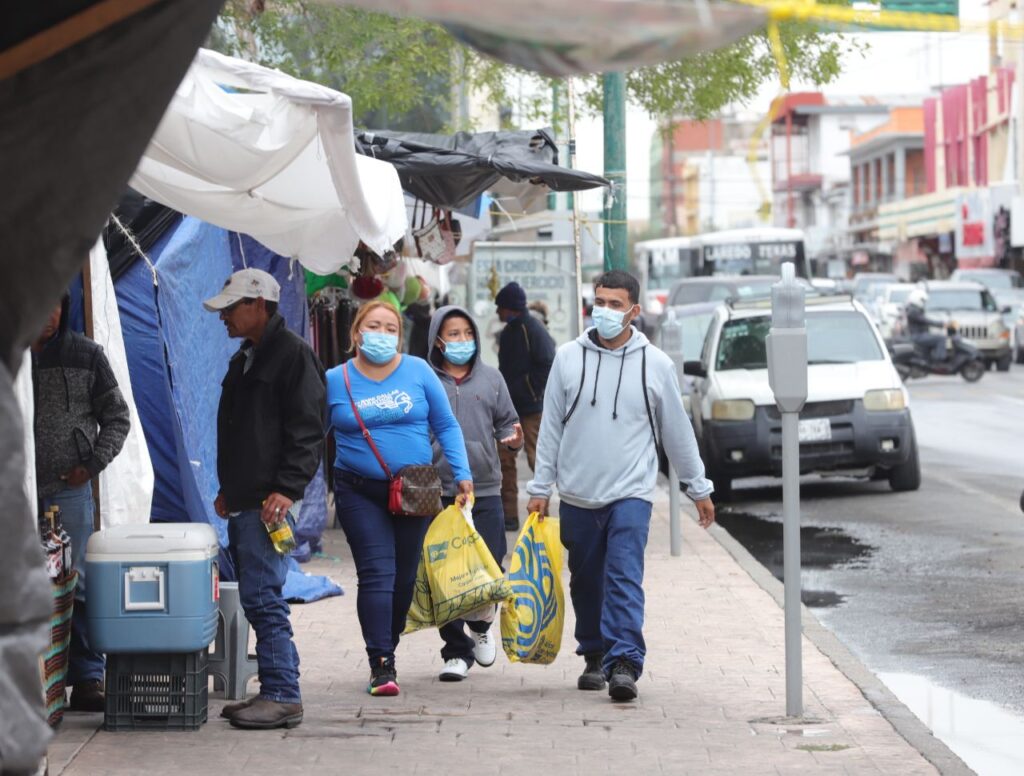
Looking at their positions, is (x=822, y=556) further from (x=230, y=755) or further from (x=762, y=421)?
(x=230, y=755)

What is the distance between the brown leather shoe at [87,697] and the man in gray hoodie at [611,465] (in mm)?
2025

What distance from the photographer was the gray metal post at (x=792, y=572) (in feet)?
24.4

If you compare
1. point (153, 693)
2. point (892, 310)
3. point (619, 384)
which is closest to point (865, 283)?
point (892, 310)

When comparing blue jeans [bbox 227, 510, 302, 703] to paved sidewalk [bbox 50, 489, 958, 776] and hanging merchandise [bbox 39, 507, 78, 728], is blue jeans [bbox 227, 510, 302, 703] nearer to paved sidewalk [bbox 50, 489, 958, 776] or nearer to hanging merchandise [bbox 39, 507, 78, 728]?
paved sidewalk [bbox 50, 489, 958, 776]

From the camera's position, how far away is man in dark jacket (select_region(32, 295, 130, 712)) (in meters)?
7.51

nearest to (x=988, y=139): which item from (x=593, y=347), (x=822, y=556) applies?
(x=822, y=556)

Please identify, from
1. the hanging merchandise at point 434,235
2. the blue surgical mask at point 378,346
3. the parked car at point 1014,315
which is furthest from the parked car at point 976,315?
the blue surgical mask at point 378,346

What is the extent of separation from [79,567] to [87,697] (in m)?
0.57

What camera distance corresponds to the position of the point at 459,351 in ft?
30.4

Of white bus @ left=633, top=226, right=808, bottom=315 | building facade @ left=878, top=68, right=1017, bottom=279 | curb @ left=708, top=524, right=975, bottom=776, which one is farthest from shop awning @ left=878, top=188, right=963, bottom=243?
curb @ left=708, top=524, right=975, bottom=776

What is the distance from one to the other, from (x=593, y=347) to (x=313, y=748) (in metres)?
2.25

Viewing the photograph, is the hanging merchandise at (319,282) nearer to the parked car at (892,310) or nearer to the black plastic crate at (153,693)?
the black plastic crate at (153,693)

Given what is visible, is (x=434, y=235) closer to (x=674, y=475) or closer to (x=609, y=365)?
(x=674, y=475)

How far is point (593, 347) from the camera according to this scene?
8172 millimetres
